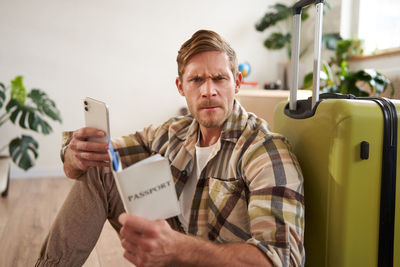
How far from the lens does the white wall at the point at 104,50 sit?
3.36m

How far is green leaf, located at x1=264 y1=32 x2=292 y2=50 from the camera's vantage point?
13.1 ft

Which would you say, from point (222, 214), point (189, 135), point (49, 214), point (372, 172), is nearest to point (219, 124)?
point (189, 135)

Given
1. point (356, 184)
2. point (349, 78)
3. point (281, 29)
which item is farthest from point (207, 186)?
point (281, 29)

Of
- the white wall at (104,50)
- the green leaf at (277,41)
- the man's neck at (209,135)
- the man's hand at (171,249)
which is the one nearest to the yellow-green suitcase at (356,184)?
the man's hand at (171,249)

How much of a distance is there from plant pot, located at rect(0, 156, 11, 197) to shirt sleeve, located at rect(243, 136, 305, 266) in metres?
2.33

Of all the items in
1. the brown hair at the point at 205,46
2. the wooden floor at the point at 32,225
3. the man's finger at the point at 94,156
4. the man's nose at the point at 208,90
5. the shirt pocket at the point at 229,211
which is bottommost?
the wooden floor at the point at 32,225

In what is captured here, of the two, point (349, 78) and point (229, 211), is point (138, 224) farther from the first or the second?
point (349, 78)

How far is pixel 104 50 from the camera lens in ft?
11.7

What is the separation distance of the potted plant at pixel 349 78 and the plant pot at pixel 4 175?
2290mm

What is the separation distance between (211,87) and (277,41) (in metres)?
3.05

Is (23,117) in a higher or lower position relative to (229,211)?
higher

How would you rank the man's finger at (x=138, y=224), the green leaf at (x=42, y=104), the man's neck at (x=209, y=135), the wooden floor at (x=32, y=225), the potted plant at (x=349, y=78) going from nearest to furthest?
the man's finger at (x=138, y=224)
the man's neck at (x=209, y=135)
the wooden floor at (x=32, y=225)
the potted plant at (x=349, y=78)
the green leaf at (x=42, y=104)

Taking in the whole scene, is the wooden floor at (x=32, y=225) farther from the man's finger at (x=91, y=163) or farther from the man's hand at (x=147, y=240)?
the man's hand at (x=147, y=240)

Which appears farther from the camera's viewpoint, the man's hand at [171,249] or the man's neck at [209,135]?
the man's neck at [209,135]
